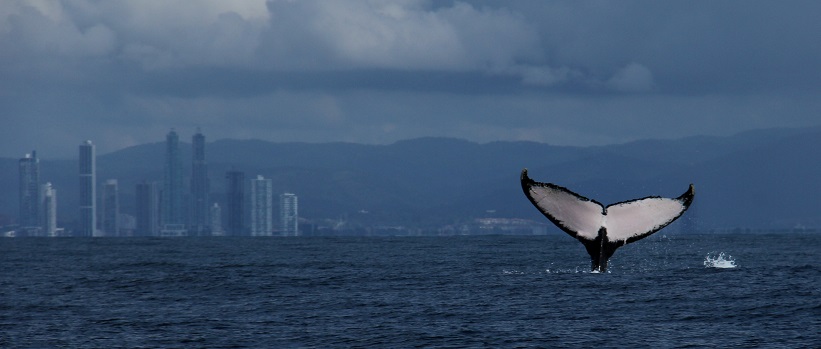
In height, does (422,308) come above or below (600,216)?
below

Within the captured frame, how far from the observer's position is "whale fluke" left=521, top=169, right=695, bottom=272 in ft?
59.1

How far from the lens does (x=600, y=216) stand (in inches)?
733

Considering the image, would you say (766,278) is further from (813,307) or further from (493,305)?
(493,305)

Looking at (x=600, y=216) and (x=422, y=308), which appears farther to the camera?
(x=422, y=308)

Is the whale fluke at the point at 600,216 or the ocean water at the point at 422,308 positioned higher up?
the whale fluke at the point at 600,216

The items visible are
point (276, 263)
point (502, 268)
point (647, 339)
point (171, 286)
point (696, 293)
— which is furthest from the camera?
point (276, 263)

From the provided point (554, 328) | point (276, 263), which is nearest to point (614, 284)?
point (554, 328)

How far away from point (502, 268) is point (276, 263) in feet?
37.9

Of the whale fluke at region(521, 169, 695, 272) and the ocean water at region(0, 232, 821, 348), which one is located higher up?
the whale fluke at region(521, 169, 695, 272)

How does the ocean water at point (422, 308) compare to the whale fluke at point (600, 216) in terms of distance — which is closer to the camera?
the whale fluke at point (600, 216)

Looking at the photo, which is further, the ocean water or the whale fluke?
the ocean water

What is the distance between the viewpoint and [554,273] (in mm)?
37688

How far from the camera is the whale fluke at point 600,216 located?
1802 cm

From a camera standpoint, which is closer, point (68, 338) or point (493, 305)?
point (68, 338)
